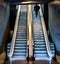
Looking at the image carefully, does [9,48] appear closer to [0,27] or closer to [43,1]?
[0,27]

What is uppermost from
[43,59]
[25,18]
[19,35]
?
[25,18]

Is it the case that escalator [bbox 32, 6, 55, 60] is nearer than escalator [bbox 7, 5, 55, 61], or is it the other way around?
escalator [bbox 7, 5, 55, 61]

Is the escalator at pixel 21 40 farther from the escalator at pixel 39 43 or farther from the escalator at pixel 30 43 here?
the escalator at pixel 39 43

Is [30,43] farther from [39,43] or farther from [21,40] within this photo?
[21,40]

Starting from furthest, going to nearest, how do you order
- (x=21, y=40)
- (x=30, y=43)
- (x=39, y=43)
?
(x=21, y=40) < (x=39, y=43) < (x=30, y=43)

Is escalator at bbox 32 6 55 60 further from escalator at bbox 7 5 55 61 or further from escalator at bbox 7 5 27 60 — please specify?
escalator at bbox 7 5 27 60

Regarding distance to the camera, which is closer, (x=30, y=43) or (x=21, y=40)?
(x=30, y=43)

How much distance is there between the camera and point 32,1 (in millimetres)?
11352

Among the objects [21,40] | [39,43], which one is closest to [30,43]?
[39,43]

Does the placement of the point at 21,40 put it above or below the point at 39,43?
above

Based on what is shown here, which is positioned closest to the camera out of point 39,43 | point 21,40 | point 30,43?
point 30,43

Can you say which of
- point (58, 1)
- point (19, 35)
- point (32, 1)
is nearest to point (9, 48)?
→ point (19, 35)

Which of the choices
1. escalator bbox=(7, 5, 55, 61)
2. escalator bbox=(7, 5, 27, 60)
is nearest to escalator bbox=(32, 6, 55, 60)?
escalator bbox=(7, 5, 55, 61)

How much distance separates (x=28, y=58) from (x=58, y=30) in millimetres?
2399
